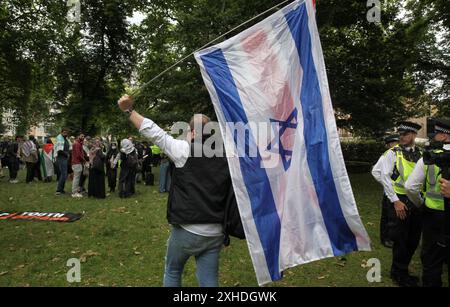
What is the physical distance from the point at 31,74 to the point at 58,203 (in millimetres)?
15888

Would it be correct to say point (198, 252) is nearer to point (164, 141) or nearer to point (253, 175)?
point (253, 175)

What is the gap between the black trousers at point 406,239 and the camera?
515 centimetres

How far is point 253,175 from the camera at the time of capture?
3.27 metres

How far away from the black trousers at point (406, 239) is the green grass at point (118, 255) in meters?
0.33

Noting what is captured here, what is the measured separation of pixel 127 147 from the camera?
39.7 feet

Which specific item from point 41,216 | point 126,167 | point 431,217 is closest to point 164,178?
point 126,167

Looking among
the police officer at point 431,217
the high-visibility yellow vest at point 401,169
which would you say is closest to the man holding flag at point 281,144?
the police officer at point 431,217

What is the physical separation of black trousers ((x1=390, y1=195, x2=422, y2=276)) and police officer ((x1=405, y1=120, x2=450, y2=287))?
676 millimetres

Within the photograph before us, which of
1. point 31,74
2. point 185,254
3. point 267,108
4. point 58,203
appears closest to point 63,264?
point 185,254

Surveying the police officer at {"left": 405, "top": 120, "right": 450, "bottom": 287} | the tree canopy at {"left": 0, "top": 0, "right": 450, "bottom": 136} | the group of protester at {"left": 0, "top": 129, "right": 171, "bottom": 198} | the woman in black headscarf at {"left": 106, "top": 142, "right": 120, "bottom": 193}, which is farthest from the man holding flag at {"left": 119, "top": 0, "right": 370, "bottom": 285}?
the woman in black headscarf at {"left": 106, "top": 142, "right": 120, "bottom": 193}

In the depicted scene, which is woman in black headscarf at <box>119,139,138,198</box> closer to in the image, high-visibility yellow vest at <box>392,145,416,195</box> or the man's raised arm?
high-visibility yellow vest at <box>392,145,416,195</box>

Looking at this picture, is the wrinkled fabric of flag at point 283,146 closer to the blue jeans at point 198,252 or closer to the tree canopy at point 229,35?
the blue jeans at point 198,252

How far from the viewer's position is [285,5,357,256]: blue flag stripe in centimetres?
353

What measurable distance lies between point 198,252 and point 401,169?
3500 mm
